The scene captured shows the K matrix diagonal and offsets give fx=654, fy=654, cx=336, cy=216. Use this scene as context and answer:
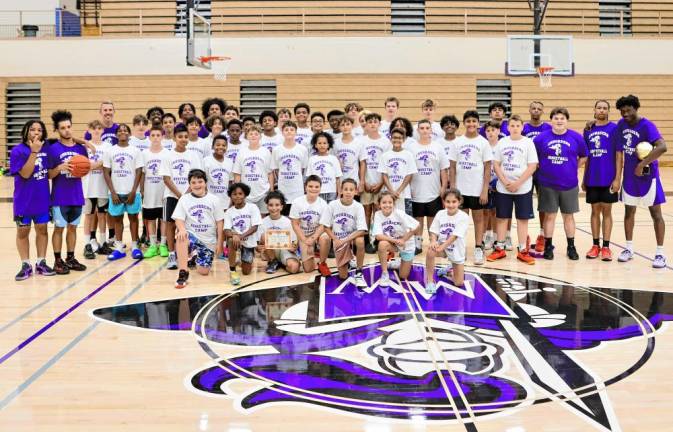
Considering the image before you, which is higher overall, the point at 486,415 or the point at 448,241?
the point at 448,241

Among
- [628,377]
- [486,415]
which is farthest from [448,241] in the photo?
[486,415]

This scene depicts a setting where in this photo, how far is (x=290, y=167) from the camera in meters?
7.13

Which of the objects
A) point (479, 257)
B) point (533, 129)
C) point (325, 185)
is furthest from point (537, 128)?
point (325, 185)

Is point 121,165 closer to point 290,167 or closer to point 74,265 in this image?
point 74,265

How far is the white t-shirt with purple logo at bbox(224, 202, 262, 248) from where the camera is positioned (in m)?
6.58

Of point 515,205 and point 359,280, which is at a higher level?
point 515,205

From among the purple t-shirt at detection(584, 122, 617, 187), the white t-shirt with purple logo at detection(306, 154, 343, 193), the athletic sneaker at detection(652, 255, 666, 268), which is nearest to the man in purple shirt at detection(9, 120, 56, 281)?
the white t-shirt with purple logo at detection(306, 154, 343, 193)

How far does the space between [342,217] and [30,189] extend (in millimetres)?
2990

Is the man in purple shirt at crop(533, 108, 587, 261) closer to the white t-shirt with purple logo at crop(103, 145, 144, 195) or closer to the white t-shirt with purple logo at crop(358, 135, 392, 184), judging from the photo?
the white t-shirt with purple logo at crop(358, 135, 392, 184)

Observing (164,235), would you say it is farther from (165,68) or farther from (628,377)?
(165,68)

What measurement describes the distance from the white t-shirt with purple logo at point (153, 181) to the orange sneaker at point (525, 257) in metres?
3.98

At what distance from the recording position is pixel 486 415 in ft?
10.7

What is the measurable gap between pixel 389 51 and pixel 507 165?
10745 mm

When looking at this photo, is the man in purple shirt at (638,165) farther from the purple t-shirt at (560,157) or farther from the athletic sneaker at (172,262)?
the athletic sneaker at (172,262)
